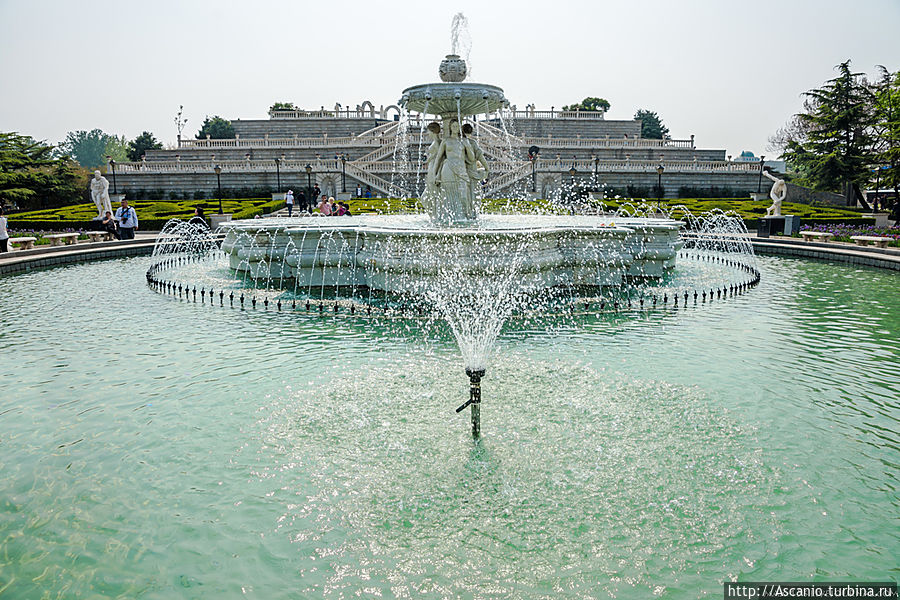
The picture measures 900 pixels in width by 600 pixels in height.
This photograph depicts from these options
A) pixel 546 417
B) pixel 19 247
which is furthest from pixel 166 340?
pixel 19 247

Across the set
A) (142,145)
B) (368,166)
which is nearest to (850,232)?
(368,166)

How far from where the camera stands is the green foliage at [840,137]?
31.6m

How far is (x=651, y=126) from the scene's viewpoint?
7431cm

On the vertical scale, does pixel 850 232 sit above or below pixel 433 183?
below

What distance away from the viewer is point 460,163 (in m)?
12.6

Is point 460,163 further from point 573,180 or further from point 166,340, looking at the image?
point 573,180

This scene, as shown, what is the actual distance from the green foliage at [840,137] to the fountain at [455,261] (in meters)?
22.4

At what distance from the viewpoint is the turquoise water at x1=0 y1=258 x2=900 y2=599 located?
3398mm

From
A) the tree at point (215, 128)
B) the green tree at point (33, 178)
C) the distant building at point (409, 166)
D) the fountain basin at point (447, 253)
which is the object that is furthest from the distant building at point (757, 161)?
the tree at point (215, 128)

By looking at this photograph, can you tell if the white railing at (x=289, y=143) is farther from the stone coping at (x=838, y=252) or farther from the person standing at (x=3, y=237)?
the stone coping at (x=838, y=252)

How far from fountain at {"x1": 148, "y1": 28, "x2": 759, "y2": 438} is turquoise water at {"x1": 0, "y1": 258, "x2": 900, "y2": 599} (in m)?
1.82

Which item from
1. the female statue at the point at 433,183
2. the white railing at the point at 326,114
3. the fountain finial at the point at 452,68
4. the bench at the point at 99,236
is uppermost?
the white railing at the point at 326,114

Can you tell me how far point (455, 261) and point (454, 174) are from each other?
11.0 ft

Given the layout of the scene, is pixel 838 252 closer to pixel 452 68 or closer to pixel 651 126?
pixel 452 68
